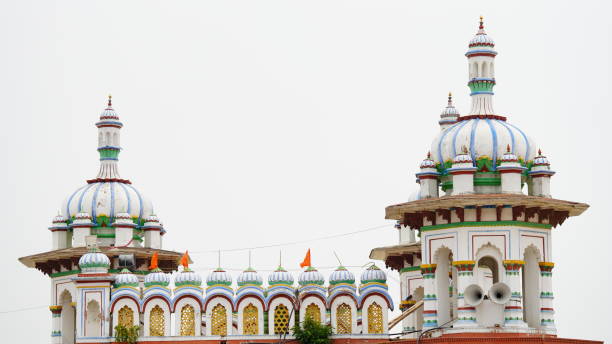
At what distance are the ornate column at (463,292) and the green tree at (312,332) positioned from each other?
6.35 meters

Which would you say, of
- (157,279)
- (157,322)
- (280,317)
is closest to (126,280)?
(157,279)

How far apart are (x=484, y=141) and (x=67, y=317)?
76.0ft

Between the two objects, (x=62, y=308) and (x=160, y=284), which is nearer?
(x=160, y=284)

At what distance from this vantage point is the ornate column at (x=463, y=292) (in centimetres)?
6738

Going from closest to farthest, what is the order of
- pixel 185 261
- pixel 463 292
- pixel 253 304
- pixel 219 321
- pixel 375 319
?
pixel 463 292, pixel 375 319, pixel 253 304, pixel 219 321, pixel 185 261

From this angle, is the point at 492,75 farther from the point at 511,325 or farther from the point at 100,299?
the point at 100,299

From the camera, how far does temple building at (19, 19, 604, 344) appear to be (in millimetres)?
67625

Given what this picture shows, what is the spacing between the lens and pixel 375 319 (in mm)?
71688

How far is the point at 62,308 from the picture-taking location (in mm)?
80312

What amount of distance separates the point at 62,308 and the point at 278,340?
13236 millimetres

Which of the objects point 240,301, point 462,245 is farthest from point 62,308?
point 462,245

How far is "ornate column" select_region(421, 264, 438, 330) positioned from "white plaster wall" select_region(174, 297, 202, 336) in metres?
10.2

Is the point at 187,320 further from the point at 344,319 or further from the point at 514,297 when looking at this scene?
the point at 514,297

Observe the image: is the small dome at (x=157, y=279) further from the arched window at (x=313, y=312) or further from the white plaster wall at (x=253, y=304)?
the arched window at (x=313, y=312)
